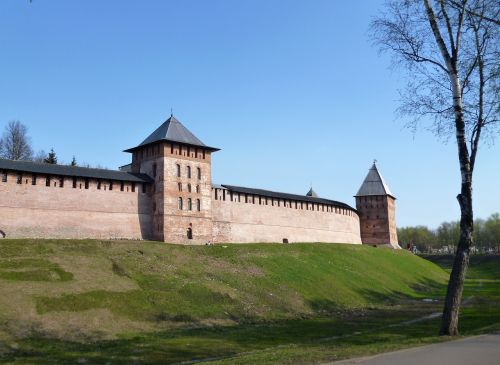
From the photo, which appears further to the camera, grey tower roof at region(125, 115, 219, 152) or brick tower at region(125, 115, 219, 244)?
grey tower roof at region(125, 115, 219, 152)

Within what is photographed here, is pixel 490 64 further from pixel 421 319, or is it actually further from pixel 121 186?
pixel 121 186

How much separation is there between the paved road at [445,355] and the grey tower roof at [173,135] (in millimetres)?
25185

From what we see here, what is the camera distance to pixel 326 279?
29.6 metres

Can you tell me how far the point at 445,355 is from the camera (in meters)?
8.60

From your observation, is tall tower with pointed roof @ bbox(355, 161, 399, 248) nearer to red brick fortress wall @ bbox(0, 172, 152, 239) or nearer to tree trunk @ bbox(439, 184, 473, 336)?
red brick fortress wall @ bbox(0, 172, 152, 239)

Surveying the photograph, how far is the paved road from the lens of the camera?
801 centimetres

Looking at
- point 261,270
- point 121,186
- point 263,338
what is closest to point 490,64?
point 263,338

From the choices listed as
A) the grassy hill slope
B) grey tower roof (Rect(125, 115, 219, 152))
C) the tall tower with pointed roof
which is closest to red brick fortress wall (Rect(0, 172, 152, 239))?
the grassy hill slope

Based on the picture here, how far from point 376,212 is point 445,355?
4986 cm

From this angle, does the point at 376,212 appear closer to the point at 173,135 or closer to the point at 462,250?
the point at 173,135

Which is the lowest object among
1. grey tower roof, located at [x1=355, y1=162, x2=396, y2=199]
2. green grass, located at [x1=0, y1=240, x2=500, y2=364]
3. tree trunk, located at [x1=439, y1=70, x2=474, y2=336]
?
green grass, located at [x1=0, y1=240, x2=500, y2=364]

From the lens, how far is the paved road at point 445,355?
8008mm

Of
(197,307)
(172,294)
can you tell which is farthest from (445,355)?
(172,294)

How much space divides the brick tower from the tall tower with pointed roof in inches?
1101
